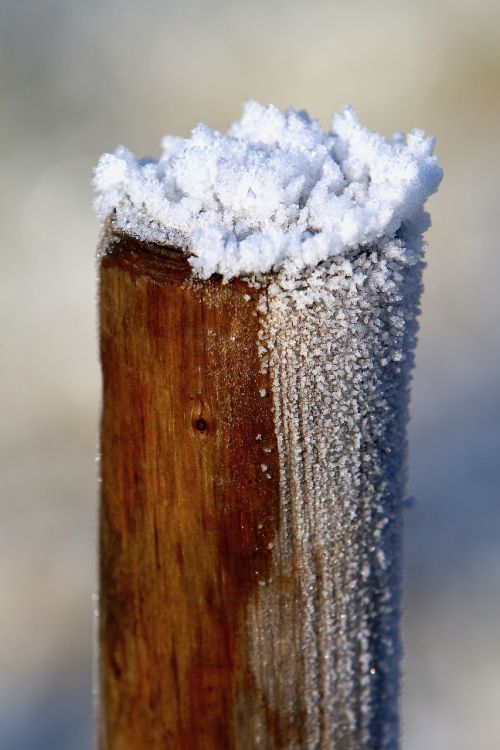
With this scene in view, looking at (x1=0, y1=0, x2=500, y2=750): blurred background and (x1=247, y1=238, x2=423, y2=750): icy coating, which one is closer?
(x1=247, y1=238, x2=423, y2=750): icy coating

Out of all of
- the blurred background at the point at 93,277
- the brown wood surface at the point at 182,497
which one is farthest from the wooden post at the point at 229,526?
the blurred background at the point at 93,277

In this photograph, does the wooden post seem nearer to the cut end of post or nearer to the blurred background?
the cut end of post

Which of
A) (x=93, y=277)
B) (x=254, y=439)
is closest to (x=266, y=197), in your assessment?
(x=254, y=439)

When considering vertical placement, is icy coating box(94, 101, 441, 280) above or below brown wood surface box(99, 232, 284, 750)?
above

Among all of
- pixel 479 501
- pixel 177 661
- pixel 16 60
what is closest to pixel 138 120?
pixel 16 60

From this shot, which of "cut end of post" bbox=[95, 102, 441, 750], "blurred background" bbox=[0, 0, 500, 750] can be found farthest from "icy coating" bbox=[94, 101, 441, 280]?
"blurred background" bbox=[0, 0, 500, 750]

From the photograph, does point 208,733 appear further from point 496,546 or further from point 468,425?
point 468,425

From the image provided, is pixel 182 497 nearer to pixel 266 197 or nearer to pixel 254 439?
pixel 254 439

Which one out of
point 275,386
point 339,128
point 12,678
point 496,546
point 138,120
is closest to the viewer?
point 275,386
